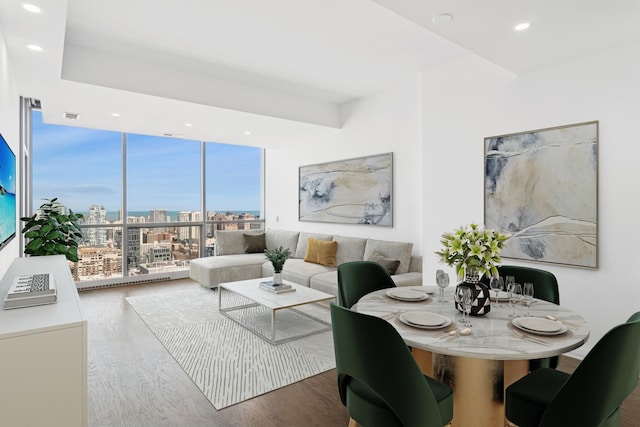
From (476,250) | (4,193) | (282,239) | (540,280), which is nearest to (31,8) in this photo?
(4,193)

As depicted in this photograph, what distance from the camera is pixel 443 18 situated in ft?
7.34

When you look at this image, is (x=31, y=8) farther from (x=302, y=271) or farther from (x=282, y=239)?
(x=282, y=239)

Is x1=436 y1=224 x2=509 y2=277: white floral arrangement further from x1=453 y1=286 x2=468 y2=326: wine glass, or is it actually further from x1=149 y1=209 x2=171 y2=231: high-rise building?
x1=149 y1=209 x2=171 y2=231: high-rise building

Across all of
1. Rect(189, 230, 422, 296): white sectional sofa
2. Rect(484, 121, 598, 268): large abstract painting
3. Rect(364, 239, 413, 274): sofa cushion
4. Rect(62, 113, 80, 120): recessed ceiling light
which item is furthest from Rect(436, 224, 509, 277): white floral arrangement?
Rect(62, 113, 80, 120): recessed ceiling light

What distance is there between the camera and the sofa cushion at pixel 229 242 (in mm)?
6344

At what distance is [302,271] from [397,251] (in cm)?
130

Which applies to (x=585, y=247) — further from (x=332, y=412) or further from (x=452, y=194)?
(x=332, y=412)

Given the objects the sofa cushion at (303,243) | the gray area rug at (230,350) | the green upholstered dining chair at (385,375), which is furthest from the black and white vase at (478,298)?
the sofa cushion at (303,243)

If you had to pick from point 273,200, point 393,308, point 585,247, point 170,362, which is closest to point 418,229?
point 585,247

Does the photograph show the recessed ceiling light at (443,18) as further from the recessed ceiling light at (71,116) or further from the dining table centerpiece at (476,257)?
the recessed ceiling light at (71,116)

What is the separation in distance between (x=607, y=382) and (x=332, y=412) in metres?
1.50

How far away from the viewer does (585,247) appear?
290cm

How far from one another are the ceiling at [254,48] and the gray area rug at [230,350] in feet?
7.94

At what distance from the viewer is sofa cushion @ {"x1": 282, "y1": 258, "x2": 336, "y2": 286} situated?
4.75 m
